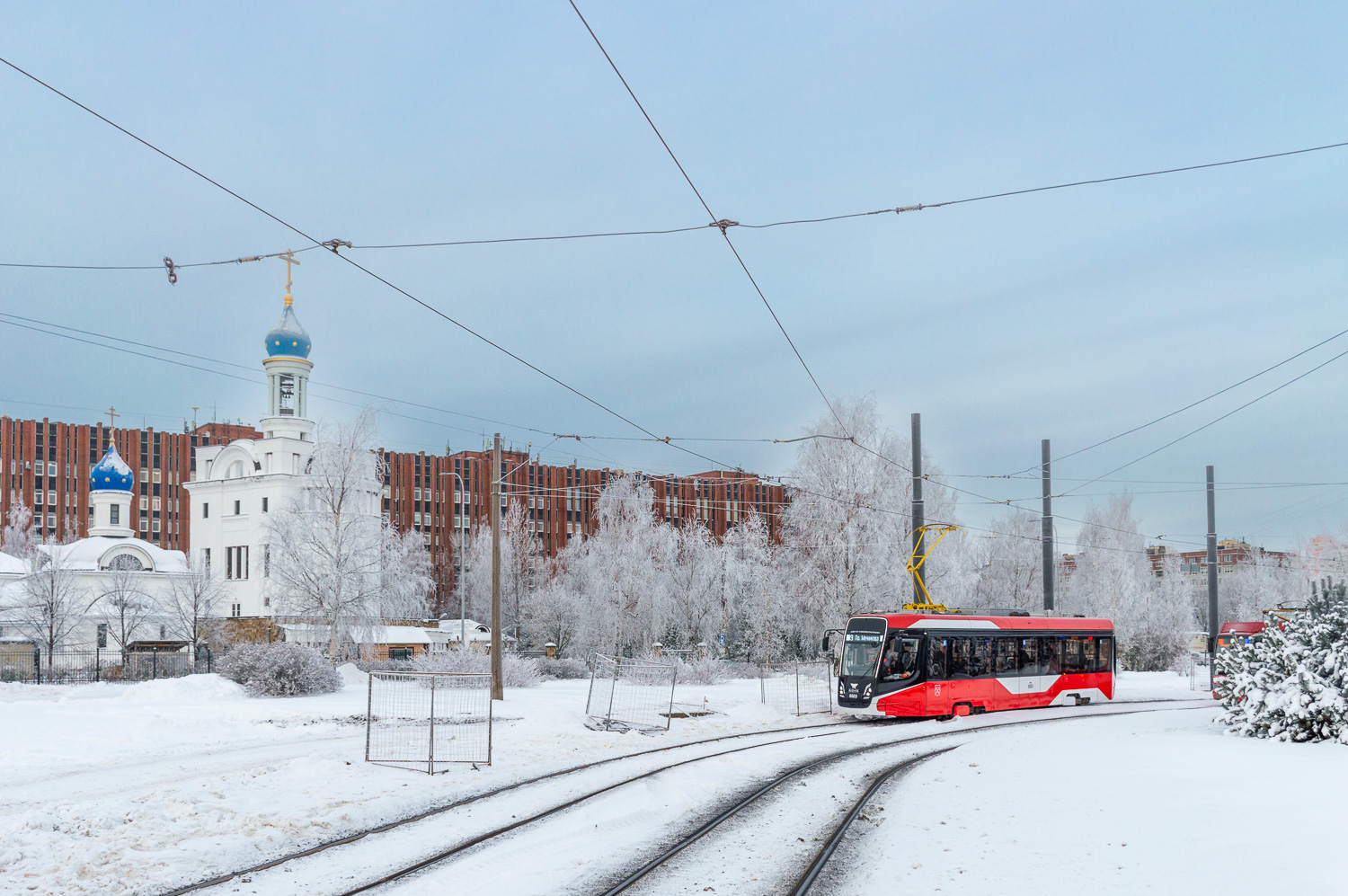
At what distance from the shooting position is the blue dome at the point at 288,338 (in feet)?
213

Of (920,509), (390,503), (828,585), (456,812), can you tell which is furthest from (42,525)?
(456,812)

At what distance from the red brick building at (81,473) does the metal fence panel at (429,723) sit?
95211mm

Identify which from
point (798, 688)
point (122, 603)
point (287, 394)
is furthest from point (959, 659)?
point (287, 394)

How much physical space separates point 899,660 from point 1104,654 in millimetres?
10983

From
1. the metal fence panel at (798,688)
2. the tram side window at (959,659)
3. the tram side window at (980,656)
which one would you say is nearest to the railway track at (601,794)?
the tram side window at (959,659)

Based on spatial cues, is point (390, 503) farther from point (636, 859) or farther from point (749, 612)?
point (636, 859)

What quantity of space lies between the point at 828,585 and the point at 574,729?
23247 millimetres

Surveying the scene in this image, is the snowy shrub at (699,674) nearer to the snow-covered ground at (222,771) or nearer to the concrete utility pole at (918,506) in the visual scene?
the snow-covered ground at (222,771)

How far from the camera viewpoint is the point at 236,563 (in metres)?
70.1

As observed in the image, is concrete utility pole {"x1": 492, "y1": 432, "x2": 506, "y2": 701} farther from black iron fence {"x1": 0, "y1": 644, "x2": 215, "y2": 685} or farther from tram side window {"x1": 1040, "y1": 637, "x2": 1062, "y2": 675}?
tram side window {"x1": 1040, "y1": 637, "x2": 1062, "y2": 675}

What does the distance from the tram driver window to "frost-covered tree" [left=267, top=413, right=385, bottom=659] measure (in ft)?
76.1

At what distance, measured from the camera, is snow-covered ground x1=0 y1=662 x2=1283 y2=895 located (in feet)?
34.2

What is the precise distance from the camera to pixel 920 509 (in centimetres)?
3117

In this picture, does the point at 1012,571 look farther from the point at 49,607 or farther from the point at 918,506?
the point at 49,607
